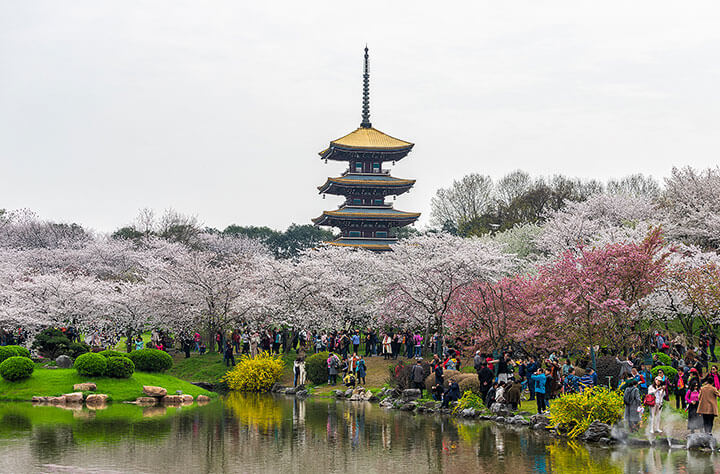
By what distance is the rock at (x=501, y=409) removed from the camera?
2674cm

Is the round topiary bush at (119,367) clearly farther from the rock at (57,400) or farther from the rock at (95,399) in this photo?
the rock at (57,400)

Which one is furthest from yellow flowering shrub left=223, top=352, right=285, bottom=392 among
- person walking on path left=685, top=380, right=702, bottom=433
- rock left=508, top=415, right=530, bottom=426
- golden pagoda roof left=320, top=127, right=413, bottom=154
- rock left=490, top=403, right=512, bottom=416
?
golden pagoda roof left=320, top=127, right=413, bottom=154

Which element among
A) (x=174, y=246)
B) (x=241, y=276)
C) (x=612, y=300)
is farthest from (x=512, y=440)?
(x=174, y=246)

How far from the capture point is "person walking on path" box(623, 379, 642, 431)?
21734 mm

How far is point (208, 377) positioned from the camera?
139 feet

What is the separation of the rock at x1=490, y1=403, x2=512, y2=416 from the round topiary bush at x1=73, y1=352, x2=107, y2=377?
59.4 feet

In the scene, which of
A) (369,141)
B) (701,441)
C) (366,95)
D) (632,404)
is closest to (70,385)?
(632,404)

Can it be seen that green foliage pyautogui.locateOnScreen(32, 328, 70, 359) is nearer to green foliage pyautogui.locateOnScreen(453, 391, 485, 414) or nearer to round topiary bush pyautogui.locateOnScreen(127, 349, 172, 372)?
round topiary bush pyautogui.locateOnScreen(127, 349, 172, 372)

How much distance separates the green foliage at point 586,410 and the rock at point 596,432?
0.29 metres

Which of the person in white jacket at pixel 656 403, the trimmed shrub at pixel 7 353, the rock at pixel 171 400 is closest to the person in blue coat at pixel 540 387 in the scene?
the person in white jacket at pixel 656 403

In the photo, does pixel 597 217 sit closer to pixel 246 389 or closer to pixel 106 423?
pixel 246 389

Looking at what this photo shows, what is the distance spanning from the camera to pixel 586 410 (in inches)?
901

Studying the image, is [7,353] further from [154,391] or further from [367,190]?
[367,190]

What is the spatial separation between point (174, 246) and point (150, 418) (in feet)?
155
